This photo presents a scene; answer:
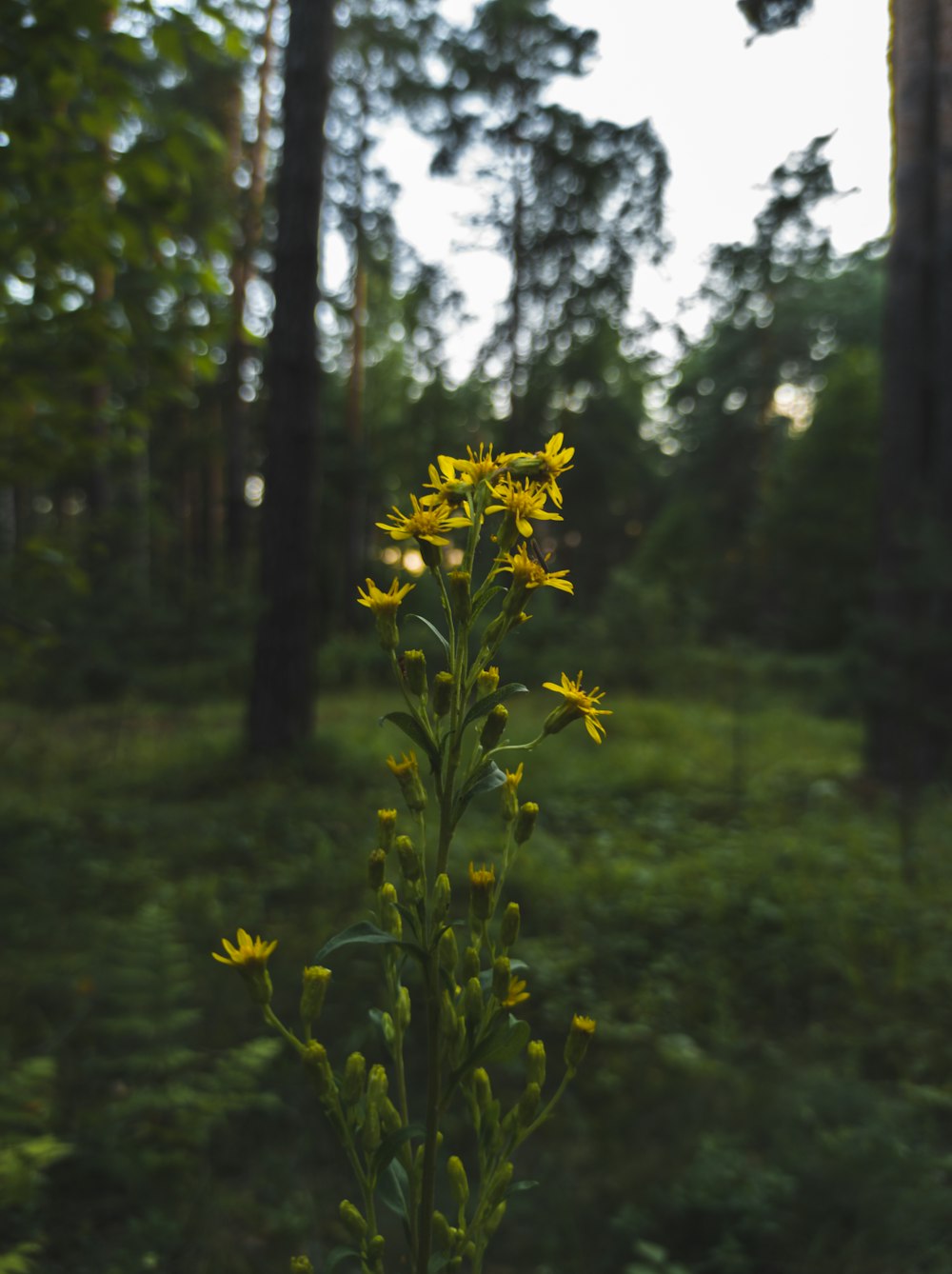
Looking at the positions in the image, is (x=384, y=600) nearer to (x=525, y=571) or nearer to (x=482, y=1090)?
(x=525, y=571)

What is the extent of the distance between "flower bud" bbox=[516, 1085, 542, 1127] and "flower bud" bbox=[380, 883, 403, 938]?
8.7 inches

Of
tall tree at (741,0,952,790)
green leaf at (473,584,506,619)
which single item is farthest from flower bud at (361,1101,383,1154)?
tall tree at (741,0,952,790)

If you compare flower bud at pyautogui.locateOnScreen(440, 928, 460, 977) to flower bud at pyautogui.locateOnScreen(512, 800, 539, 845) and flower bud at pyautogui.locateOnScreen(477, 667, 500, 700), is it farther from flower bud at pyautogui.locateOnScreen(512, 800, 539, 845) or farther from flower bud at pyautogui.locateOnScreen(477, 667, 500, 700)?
flower bud at pyautogui.locateOnScreen(477, 667, 500, 700)

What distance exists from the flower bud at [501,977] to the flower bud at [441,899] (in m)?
0.07

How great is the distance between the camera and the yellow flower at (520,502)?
899mm

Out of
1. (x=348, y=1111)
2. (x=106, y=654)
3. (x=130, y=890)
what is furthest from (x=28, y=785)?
(x=348, y=1111)

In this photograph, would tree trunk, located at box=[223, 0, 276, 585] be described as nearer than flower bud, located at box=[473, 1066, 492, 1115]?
No

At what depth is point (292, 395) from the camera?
6.55 metres

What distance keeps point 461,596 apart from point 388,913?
1.22 ft

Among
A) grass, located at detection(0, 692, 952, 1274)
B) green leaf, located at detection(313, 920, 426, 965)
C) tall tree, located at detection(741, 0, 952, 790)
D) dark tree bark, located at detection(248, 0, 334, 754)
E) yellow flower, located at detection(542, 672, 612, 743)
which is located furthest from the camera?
dark tree bark, located at detection(248, 0, 334, 754)

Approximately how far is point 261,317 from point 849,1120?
1626cm

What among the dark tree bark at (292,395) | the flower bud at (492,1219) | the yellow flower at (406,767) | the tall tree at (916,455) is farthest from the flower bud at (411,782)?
the dark tree bark at (292,395)

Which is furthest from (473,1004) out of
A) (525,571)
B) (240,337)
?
(240,337)

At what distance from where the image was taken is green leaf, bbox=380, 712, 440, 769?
2.95 feet
